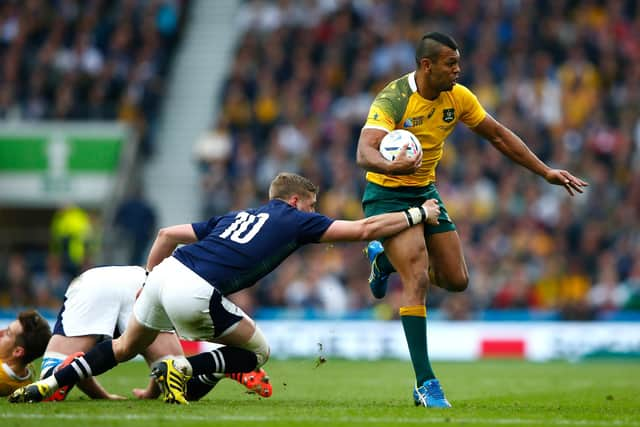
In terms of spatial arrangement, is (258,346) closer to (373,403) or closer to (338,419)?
(373,403)

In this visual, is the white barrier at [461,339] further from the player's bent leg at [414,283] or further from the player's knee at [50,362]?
the player's bent leg at [414,283]

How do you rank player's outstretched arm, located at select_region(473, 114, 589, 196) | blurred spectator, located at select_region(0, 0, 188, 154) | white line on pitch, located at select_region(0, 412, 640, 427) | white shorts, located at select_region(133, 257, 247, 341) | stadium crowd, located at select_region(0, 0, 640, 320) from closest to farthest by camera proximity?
white line on pitch, located at select_region(0, 412, 640, 427), white shorts, located at select_region(133, 257, 247, 341), player's outstretched arm, located at select_region(473, 114, 589, 196), stadium crowd, located at select_region(0, 0, 640, 320), blurred spectator, located at select_region(0, 0, 188, 154)

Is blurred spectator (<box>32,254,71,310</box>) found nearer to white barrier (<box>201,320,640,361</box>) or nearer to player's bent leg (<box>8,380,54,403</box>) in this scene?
white barrier (<box>201,320,640,361</box>)

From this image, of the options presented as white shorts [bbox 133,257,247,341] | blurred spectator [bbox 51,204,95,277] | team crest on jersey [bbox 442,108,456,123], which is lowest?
blurred spectator [bbox 51,204,95,277]

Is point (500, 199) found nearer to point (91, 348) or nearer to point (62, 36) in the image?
point (62, 36)

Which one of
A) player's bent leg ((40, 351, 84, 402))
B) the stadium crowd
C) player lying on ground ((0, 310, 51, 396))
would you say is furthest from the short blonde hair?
the stadium crowd

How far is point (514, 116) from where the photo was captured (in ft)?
68.3

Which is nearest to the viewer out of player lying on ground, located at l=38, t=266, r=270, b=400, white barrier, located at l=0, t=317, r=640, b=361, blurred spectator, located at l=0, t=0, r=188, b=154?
player lying on ground, located at l=38, t=266, r=270, b=400

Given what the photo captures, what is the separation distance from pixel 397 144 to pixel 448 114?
32.2 inches

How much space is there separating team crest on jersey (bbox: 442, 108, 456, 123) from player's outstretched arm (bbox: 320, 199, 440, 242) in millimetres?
772

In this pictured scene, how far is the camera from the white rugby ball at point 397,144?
333 inches

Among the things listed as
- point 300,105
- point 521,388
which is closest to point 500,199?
point 300,105

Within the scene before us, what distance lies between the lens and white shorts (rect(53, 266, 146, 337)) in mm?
9195

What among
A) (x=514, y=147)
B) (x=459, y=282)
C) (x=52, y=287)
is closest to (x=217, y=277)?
(x=459, y=282)
